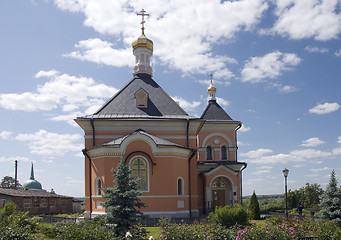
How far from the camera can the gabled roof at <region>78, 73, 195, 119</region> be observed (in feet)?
76.9

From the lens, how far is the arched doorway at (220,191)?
27.3 meters

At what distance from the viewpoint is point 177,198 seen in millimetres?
21578

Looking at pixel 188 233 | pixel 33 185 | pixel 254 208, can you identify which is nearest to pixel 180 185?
pixel 254 208

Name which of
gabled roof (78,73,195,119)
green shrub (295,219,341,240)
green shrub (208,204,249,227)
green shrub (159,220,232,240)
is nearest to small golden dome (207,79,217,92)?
gabled roof (78,73,195,119)

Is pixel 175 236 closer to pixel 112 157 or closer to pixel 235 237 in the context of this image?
pixel 235 237

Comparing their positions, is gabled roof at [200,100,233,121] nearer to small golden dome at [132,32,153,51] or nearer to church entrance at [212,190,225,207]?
church entrance at [212,190,225,207]

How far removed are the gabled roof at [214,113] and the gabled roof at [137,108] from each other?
640 centimetres

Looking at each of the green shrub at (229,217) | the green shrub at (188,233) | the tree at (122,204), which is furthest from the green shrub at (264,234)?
the green shrub at (229,217)

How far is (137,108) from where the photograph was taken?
23969mm

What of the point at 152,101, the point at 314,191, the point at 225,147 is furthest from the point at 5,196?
the point at 314,191

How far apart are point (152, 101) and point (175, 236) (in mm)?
14428

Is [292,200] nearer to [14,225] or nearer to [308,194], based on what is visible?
[308,194]

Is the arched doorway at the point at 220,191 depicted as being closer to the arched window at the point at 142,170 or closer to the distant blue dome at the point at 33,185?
the arched window at the point at 142,170

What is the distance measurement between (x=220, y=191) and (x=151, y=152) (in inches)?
348
